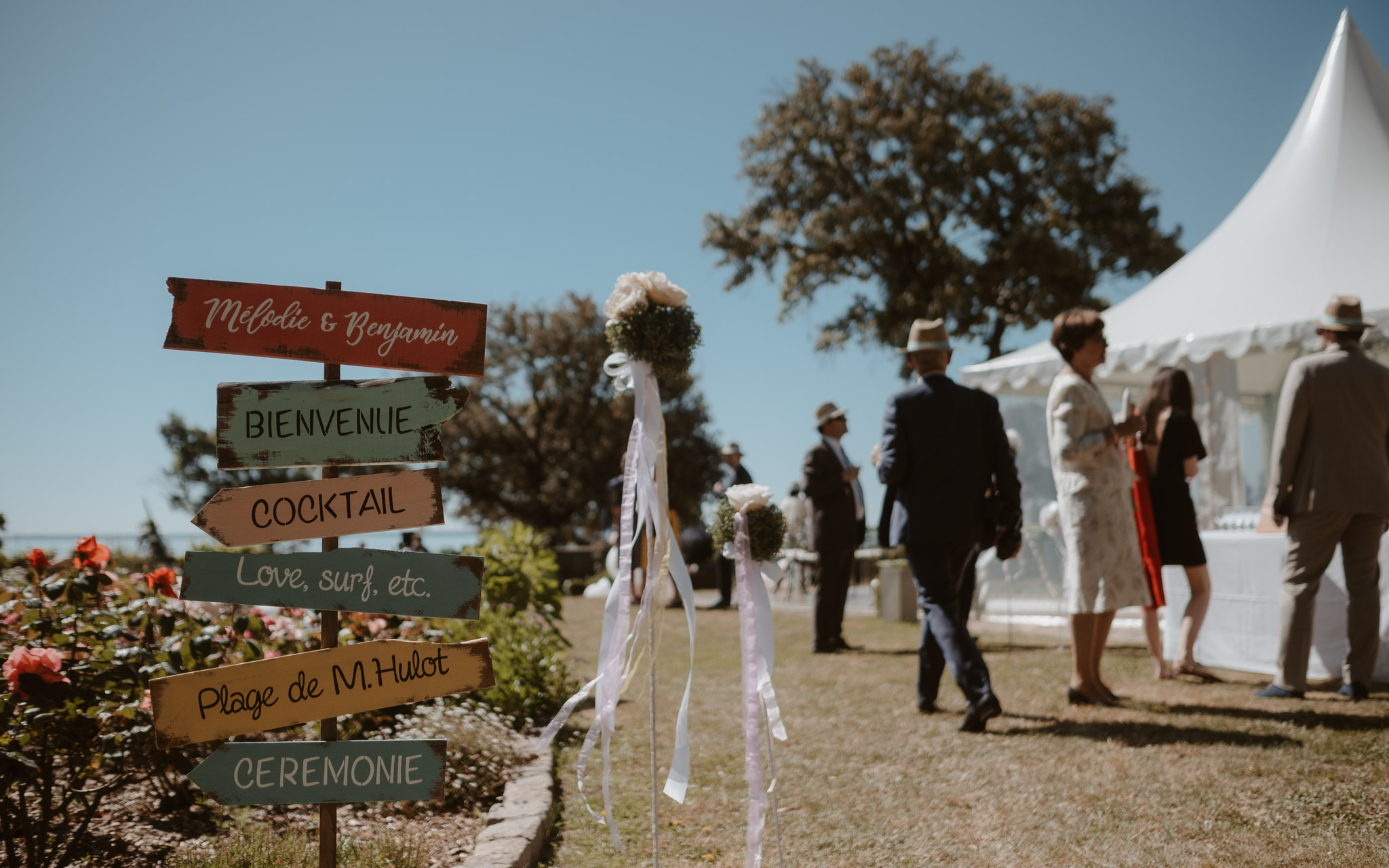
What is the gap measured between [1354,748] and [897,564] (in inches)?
229

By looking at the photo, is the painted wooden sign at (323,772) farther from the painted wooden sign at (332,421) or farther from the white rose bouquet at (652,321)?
the white rose bouquet at (652,321)

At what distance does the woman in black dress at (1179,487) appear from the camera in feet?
18.1

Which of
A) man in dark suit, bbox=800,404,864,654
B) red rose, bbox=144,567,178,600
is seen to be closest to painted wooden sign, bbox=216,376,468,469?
red rose, bbox=144,567,178,600

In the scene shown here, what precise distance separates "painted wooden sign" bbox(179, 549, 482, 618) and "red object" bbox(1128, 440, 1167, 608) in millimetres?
4467

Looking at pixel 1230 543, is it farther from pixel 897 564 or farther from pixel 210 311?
pixel 210 311

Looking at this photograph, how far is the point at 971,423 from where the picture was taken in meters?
4.71

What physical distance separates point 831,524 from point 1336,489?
3847 millimetres

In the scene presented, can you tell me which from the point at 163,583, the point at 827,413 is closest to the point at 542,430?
the point at 827,413

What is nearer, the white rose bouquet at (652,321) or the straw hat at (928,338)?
the white rose bouquet at (652,321)

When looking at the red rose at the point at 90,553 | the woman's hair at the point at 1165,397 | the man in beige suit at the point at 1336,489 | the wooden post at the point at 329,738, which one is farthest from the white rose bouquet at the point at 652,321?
the woman's hair at the point at 1165,397

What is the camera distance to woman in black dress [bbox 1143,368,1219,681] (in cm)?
552

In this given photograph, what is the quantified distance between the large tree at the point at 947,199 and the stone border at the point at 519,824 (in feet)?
60.1

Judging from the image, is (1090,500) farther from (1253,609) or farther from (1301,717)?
(1253,609)

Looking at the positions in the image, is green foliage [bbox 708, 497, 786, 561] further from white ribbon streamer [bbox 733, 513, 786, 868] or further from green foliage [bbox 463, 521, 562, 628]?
green foliage [bbox 463, 521, 562, 628]
